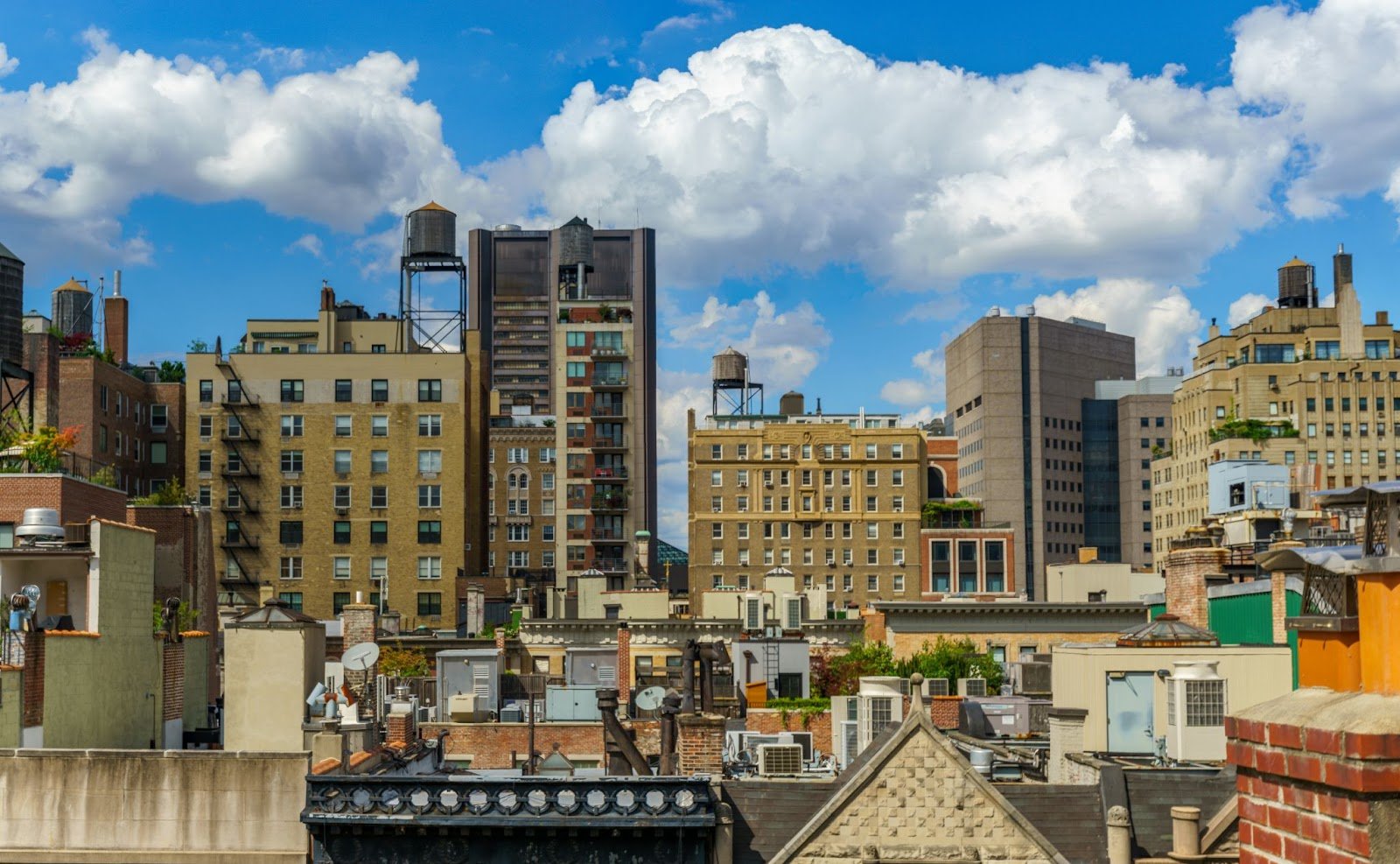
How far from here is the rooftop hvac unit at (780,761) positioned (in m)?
32.0

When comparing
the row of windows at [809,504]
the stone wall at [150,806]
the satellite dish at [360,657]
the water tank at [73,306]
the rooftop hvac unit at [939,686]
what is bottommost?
the rooftop hvac unit at [939,686]

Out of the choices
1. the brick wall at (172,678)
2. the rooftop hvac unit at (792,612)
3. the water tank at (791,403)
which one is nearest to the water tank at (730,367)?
the water tank at (791,403)

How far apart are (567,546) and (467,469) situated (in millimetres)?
29185

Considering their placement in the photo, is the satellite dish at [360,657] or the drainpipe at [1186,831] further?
the satellite dish at [360,657]

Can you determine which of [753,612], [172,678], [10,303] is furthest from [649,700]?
[10,303]

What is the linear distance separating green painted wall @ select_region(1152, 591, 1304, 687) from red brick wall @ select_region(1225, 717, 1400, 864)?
40.6 m

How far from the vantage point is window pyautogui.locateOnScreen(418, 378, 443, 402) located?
118438mm

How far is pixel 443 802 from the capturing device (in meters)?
26.6

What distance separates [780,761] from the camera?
32.2 meters

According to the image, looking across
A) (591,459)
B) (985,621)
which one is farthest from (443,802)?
(591,459)

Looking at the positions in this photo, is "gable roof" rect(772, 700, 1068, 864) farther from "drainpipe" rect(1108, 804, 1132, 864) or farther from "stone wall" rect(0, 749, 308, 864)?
"stone wall" rect(0, 749, 308, 864)

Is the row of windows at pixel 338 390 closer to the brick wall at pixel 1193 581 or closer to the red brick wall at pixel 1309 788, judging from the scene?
the brick wall at pixel 1193 581

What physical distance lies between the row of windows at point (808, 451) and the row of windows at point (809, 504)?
3707 mm

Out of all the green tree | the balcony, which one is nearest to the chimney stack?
the green tree
